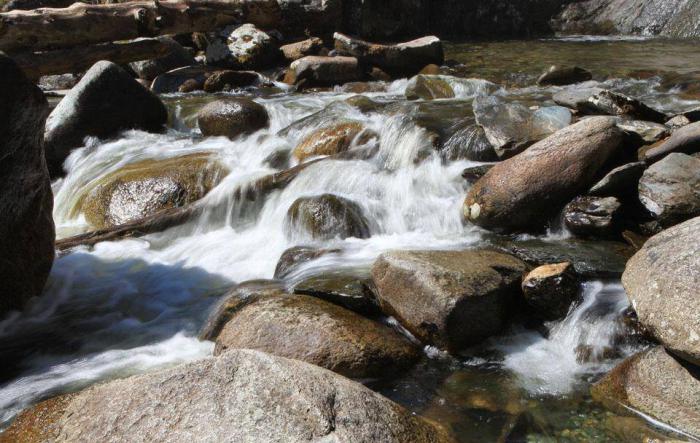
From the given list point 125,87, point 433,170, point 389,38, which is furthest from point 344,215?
point 389,38

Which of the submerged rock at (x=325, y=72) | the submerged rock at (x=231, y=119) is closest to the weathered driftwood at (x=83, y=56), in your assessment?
the submerged rock at (x=325, y=72)

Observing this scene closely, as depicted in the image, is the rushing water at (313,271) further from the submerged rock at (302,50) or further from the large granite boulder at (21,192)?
the submerged rock at (302,50)

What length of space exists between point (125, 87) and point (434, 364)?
8.02m

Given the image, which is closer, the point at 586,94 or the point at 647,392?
the point at 647,392

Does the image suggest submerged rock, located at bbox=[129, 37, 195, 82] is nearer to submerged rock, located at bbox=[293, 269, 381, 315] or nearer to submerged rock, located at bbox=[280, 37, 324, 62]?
submerged rock, located at bbox=[280, 37, 324, 62]

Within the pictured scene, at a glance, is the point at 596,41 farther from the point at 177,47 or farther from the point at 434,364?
the point at 434,364

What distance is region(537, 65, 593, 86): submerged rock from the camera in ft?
37.0

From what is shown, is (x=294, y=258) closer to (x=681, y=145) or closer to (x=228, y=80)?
(x=681, y=145)

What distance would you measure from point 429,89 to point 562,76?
2589 mm

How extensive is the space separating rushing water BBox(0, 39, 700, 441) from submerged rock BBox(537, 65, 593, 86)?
1.16 ft

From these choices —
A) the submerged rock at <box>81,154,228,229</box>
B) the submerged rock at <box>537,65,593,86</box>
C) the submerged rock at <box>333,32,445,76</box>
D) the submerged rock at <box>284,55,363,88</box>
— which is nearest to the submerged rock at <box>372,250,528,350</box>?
the submerged rock at <box>81,154,228,229</box>

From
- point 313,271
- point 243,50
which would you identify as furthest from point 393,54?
point 313,271

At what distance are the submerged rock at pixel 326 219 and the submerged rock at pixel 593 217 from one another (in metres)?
2.12

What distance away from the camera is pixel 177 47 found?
14.3 meters
